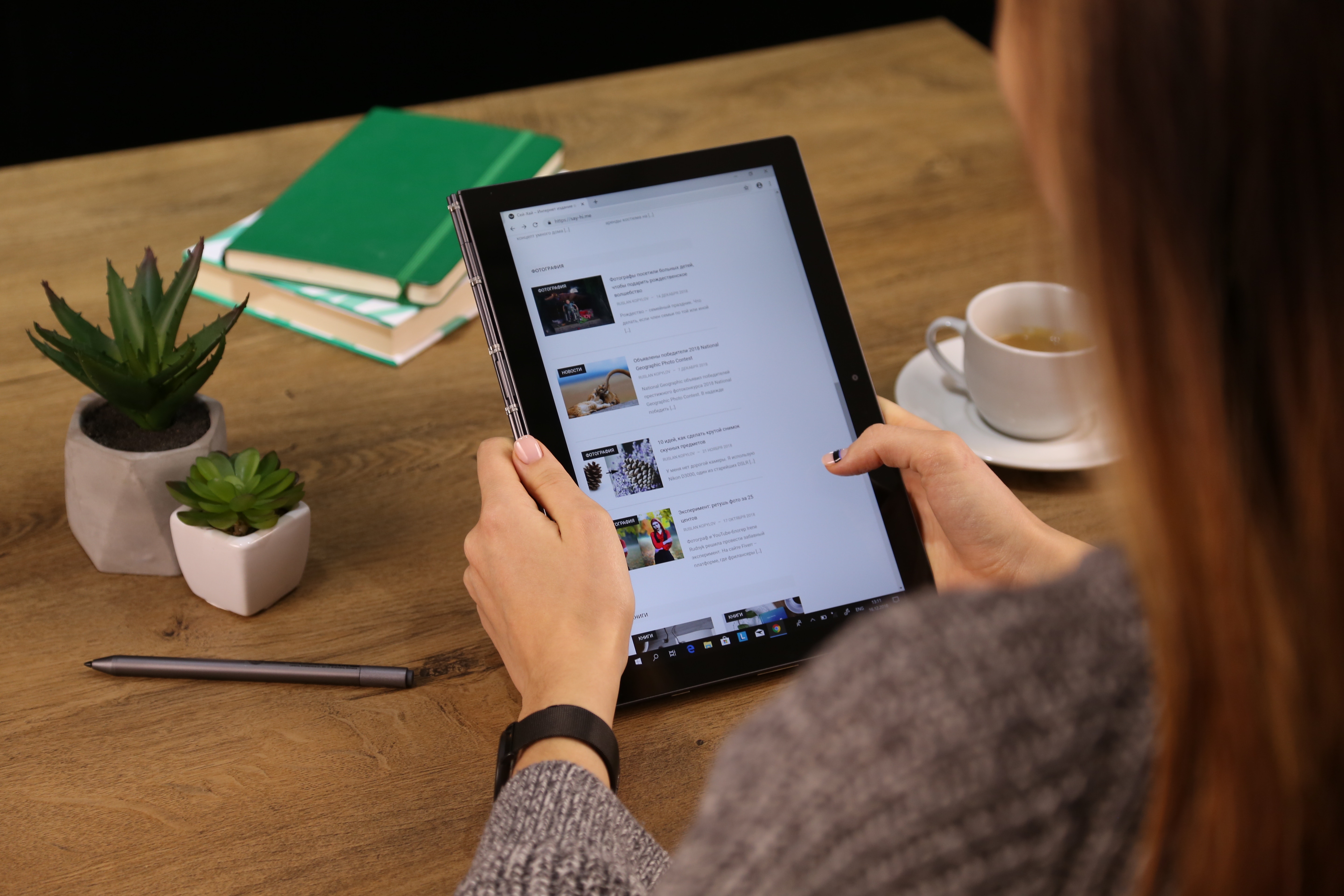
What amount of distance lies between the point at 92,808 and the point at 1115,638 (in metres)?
0.66

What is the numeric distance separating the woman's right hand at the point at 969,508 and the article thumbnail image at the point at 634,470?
138 mm

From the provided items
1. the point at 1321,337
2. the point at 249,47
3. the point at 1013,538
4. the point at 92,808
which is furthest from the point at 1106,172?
the point at 249,47

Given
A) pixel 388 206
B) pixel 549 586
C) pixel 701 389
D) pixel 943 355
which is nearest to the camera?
pixel 549 586

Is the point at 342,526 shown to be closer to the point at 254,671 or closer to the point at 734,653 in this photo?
the point at 254,671

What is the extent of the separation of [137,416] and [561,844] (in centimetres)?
51

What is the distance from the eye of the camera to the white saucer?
3.18 feet

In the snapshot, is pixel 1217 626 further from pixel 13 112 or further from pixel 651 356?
pixel 13 112

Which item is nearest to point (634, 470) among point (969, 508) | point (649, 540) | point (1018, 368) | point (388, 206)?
point (649, 540)

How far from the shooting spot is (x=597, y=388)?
2.65ft

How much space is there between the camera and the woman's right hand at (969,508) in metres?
0.79

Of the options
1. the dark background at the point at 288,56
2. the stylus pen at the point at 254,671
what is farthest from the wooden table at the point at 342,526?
the dark background at the point at 288,56

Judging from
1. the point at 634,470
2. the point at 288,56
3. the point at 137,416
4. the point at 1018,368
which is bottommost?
the point at 288,56

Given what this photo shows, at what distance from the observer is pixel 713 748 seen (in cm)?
75

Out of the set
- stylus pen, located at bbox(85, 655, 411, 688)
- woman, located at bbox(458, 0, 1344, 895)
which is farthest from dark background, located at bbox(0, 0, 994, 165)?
woman, located at bbox(458, 0, 1344, 895)
